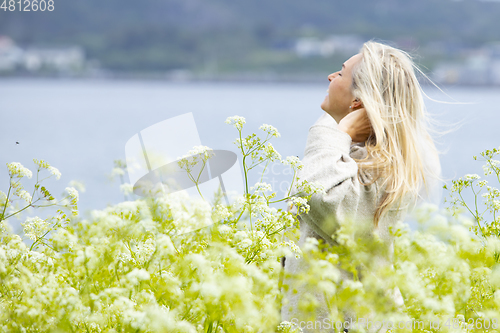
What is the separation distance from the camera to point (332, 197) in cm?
229

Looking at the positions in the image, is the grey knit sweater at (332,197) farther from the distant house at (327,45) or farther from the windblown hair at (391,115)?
the distant house at (327,45)

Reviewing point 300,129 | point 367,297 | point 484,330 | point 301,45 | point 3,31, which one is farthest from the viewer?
point 301,45

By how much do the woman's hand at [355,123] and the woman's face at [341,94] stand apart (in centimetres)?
8

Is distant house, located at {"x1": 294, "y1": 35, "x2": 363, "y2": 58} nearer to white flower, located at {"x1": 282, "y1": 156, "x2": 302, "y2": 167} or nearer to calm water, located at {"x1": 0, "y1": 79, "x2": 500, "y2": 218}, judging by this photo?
calm water, located at {"x1": 0, "y1": 79, "x2": 500, "y2": 218}

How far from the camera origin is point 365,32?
8350cm

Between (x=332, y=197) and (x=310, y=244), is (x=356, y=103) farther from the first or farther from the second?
(x=310, y=244)

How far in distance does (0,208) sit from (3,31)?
6717 centimetres

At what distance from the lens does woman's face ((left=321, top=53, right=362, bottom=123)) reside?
2705 mm

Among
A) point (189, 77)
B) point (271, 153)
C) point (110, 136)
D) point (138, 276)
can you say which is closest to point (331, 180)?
point (271, 153)

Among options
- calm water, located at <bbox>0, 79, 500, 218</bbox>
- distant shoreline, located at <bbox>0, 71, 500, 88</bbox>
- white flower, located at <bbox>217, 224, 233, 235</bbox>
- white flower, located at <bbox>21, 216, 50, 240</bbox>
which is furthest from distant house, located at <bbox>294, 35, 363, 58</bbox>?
white flower, located at <bbox>217, 224, 233, 235</bbox>

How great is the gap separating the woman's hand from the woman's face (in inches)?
3.2

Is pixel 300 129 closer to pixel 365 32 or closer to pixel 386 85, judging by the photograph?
pixel 386 85

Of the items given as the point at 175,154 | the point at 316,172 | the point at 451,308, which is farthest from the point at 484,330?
the point at 175,154

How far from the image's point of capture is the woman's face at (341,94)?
2705 mm
